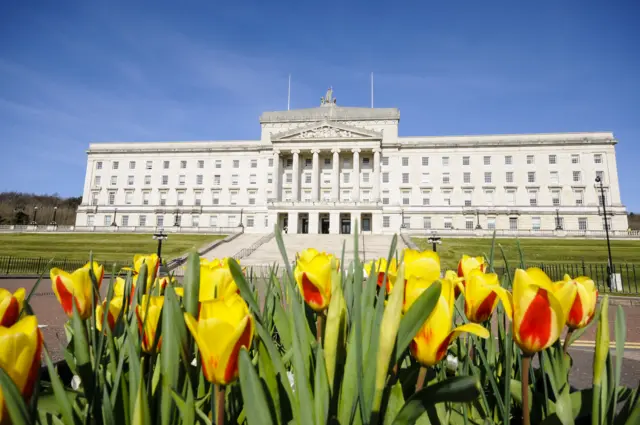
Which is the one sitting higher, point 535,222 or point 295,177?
point 295,177

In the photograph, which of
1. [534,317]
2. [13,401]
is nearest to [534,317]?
[534,317]

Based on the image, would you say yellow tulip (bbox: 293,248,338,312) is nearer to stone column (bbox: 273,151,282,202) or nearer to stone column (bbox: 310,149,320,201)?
stone column (bbox: 310,149,320,201)

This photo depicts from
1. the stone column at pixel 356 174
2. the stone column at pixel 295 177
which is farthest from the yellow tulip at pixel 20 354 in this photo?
the stone column at pixel 356 174

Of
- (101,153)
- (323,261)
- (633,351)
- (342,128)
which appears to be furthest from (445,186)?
(101,153)

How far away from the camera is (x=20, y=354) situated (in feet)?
2.30

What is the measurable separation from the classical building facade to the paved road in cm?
3688

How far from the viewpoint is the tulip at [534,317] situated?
3.15 feet

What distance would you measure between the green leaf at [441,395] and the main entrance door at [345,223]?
49.3 meters

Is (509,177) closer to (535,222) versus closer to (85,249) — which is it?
(535,222)

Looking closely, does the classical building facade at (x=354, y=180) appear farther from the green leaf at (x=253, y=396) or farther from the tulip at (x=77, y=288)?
the green leaf at (x=253, y=396)

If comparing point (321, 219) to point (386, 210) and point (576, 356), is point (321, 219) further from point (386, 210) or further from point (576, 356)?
point (576, 356)

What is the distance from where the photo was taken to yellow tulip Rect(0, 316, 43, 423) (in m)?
0.68

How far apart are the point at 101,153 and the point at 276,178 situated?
34.2m

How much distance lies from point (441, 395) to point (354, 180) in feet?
168
